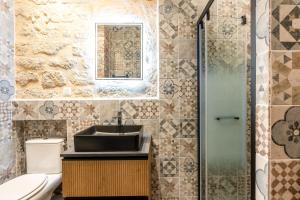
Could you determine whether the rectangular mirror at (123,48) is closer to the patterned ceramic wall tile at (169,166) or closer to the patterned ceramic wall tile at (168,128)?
the patterned ceramic wall tile at (168,128)

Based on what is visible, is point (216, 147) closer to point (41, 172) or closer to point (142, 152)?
point (142, 152)

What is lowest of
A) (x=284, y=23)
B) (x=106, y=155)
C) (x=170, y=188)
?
(x=170, y=188)

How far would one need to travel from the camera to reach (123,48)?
103 inches

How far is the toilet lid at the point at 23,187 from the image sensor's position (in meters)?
1.80

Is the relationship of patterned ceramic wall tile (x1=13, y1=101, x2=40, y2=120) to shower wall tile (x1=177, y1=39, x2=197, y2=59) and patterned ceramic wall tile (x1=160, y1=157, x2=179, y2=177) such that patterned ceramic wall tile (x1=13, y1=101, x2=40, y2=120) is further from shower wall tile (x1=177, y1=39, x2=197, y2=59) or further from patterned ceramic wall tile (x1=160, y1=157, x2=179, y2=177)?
shower wall tile (x1=177, y1=39, x2=197, y2=59)

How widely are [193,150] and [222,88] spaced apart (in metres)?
0.81

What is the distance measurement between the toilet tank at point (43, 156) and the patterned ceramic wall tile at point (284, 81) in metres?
2.12

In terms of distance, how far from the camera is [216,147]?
6.74 feet

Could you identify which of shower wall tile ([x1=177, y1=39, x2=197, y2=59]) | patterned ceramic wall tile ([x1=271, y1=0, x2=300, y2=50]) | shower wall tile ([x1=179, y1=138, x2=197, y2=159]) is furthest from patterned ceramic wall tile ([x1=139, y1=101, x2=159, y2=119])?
patterned ceramic wall tile ([x1=271, y1=0, x2=300, y2=50])

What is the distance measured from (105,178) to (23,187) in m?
0.72

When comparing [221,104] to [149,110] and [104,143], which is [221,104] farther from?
[104,143]

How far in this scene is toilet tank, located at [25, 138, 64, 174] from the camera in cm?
245

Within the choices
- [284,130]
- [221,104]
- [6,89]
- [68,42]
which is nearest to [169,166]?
[221,104]

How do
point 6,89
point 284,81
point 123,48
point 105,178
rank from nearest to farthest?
point 284,81, point 105,178, point 6,89, point 123,48
